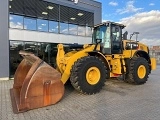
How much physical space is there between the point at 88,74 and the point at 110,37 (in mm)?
2381

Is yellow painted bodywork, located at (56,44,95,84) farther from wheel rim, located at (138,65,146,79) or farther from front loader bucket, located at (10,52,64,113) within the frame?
wheel rim, located at (138,65,146,79)

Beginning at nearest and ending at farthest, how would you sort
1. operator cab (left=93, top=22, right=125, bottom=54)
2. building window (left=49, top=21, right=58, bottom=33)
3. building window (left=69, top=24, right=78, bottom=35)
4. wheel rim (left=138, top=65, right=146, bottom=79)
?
operator cab (left=93, top=22, right=125, bottom=54)
wheel rim (left=138, top=65, right=146, bottom=79)
building window (left=49, top=21, right=58, bottom=33)
building window (left=69, top=24, right=78, bottom=35)

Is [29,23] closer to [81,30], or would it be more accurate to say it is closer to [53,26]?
[53,26]

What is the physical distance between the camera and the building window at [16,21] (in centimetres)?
1168

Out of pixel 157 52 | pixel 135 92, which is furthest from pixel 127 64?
pixel 157 52

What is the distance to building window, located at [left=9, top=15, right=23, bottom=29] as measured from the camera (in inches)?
460

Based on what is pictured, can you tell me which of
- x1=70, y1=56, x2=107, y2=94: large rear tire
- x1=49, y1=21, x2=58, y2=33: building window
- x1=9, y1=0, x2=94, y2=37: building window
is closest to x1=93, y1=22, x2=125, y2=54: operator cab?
x1=70, y1=56, x2=107, y2=94: large rear tire

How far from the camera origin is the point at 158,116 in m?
5.21

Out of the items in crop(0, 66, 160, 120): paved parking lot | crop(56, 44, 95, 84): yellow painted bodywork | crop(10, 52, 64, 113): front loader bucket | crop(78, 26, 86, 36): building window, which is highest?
crop(78, 26, 86, 36): building window

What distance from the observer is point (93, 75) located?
770 cm

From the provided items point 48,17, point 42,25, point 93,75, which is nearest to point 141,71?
point 93,75

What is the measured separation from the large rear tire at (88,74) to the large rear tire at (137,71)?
1.81 metres

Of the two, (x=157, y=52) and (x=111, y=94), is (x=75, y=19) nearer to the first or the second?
(x=111, y=94)

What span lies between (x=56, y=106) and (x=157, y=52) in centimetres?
2717
